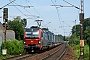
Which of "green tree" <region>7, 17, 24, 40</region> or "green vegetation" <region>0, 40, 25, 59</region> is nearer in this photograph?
"green vegetation" <region>0, 40, 25, 59</region>

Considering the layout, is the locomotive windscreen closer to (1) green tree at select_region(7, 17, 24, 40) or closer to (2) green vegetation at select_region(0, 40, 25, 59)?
(2) green vegetation at select_region(0, 40, 25, 59)

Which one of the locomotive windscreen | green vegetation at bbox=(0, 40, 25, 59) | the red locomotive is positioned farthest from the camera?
green vegetation at bbox=(0, 40, 25, 59)

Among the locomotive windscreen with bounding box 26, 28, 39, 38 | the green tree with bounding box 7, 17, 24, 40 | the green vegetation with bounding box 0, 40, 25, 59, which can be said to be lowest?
the green vegetation with bounding box 0, 40, 25, 59

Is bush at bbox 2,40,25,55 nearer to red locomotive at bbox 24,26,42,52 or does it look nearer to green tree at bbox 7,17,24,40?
red locomotive at bbox 24,26,42,52

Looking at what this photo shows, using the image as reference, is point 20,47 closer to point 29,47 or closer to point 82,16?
point 29,47

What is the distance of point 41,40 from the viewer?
130 feet

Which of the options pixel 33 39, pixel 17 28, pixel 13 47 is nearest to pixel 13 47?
pixel 13 47

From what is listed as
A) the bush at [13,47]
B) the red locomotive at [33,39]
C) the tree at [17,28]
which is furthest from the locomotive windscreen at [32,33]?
the tree at [17,28]

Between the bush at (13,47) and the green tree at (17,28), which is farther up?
the green tree at (17,28)

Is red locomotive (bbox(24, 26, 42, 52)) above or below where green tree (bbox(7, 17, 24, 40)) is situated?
below

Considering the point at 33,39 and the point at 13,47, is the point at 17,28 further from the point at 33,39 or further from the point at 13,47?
the point at 33,39

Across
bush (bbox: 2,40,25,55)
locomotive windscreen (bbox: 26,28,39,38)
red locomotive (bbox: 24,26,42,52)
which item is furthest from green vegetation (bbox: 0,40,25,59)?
locomotive windscreen (bbox: 26,28,39,38)

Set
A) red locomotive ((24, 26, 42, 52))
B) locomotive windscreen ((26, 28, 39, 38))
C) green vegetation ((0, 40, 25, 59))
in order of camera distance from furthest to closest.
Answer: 1. green vegetation ((0, 40, 25, 59))
2. locomotive windscreen ((26, 28, 39, 38))
3. red locomotive ((24, 26, 42, 52))

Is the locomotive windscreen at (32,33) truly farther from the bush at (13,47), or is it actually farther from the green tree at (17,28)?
the green tree at (17,28)
